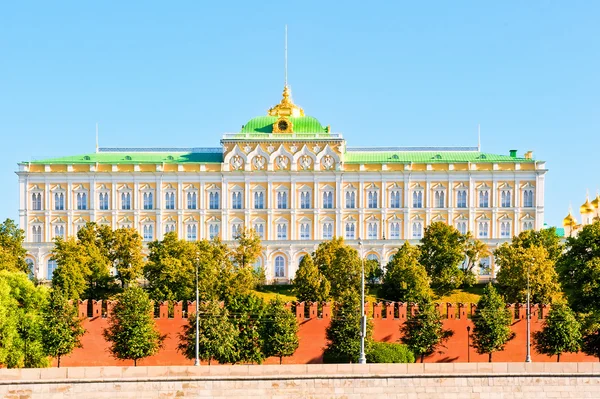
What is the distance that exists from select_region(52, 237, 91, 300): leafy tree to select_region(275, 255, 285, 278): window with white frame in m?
24.5

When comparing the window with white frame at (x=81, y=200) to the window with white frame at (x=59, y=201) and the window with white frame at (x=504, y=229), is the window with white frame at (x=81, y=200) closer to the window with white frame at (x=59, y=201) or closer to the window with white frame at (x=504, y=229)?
the window with white frame at (x=59, y=201)

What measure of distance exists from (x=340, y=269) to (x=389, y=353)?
16671mm

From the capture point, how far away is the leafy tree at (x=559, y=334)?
73938 millimetres

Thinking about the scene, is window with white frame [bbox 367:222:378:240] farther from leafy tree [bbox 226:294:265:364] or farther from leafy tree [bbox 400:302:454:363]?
leafy tree [bbox 400:302:454:363]

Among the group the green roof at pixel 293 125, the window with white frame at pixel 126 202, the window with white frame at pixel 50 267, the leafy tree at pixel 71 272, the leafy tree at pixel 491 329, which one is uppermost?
the green roof at pixel 293 125

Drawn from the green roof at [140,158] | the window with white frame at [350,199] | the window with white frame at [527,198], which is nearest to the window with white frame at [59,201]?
the green roof at [140,158]

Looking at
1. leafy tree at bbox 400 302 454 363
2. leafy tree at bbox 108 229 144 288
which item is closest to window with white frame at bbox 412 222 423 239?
leafy tree at bbox 108 229 144 288

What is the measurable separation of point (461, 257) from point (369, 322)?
22.6 meters

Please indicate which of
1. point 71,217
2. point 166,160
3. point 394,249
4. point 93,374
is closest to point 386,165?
point 394,249

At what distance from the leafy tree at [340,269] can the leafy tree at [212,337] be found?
12464 mm

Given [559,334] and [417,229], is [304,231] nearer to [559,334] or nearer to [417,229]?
[417,229]

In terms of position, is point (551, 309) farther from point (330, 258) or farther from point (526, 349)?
point (330, 258)

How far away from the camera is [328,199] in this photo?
116m

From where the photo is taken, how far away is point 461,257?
317 ft
